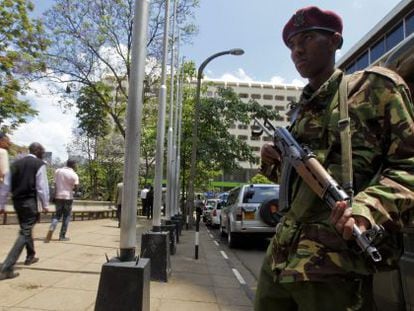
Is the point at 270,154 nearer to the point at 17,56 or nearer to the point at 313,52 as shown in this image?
the point at 313,52

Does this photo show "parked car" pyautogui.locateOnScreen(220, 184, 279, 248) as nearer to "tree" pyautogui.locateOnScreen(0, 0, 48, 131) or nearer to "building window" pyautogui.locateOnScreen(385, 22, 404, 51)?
"tree" pyautogui.locateOnScreen(0, 0, 48, 131)

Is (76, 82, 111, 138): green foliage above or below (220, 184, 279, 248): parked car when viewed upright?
above

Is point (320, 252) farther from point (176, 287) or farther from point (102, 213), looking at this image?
point (102, 213)

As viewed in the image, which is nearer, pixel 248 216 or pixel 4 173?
pixel 4 173

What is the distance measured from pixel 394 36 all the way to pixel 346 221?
36061 mm

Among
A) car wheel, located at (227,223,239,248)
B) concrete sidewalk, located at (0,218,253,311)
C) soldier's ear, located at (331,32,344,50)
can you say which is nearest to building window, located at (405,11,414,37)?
car wheel, located at (227,223,239,248)

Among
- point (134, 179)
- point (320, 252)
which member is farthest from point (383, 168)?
point (134, 179)

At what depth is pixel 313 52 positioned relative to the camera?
2131 millimetres

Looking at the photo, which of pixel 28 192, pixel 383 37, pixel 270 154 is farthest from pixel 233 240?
pixel 383 37

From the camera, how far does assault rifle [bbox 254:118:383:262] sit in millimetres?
1614

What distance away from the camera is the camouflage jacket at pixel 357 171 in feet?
5.63

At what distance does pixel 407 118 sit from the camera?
1.82 meters

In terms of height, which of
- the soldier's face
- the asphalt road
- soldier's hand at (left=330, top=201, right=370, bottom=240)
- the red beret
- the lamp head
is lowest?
the asphalt road

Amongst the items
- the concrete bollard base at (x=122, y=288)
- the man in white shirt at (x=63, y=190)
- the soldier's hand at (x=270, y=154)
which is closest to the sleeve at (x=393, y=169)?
the soldier's hand at (x=270, y=154)
